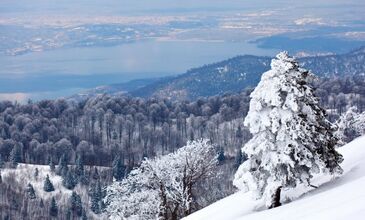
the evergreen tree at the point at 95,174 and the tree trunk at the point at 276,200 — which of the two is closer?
the tree trunk at the point at 276,200

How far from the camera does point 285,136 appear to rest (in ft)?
83.7

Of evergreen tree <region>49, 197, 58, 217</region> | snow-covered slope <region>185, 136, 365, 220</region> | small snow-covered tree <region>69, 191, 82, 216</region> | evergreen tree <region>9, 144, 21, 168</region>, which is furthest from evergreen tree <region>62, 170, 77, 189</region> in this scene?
snow-covered slope <region>185, 136, 365, 220</region>

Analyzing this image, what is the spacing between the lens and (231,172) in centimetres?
16988

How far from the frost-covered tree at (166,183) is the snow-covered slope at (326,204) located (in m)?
12.4

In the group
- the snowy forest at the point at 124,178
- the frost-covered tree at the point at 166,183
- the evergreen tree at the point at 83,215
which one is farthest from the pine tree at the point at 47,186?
the frost-covered tree at the point at 166,183

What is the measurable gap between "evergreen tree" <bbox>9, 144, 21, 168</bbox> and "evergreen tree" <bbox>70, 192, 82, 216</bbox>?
35839 millimetres

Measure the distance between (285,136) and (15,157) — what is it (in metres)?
168

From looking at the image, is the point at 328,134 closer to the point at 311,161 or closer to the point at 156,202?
Answer: the point at 311,161

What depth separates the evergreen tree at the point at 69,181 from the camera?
16462 cm

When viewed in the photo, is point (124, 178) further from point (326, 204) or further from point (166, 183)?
point (326, 204)

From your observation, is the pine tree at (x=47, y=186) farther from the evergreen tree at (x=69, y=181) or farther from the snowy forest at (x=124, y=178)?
the evergreen tree at (x=69, y=181)

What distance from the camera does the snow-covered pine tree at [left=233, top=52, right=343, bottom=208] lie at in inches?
1006

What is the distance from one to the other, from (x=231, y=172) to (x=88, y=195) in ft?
131

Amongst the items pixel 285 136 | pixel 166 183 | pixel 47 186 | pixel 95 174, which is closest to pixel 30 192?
pixel 47 186
